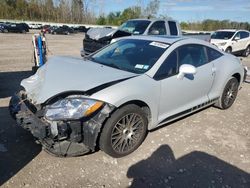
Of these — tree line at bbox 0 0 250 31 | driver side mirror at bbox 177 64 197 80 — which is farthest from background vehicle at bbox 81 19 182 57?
tree line at bbox 0 0 250 31

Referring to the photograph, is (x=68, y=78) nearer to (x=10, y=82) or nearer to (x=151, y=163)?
(x=151, y=163)

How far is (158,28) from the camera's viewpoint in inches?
379

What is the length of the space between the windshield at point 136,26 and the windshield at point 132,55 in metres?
5.07

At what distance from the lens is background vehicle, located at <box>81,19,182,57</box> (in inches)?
356

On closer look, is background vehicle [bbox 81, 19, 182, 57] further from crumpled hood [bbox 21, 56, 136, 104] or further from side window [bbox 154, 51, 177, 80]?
side window [bbox 154, 51, 177, 80]

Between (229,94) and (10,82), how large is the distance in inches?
222

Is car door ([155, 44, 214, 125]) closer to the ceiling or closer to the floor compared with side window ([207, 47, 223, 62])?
closer to the floor

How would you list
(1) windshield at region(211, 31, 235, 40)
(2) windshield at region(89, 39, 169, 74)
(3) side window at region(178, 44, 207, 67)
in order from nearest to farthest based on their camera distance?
1. (2) windshield at region(89, 39, 169, 74)
2. (3) side window at region(178, 44, 207, 67)
3. (1) windshield at region(211, 31, 235, 40)

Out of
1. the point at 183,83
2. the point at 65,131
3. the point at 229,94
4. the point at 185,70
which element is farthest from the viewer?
the point at 229,94

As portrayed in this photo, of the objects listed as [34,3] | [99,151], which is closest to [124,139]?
[99,151]

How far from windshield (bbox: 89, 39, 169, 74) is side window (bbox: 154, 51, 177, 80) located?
0.14 meters

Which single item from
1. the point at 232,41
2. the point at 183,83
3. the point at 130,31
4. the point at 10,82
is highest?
the point at 130,31

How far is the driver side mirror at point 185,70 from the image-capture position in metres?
3.68

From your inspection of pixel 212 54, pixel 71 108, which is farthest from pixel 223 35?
pixel 71 108
